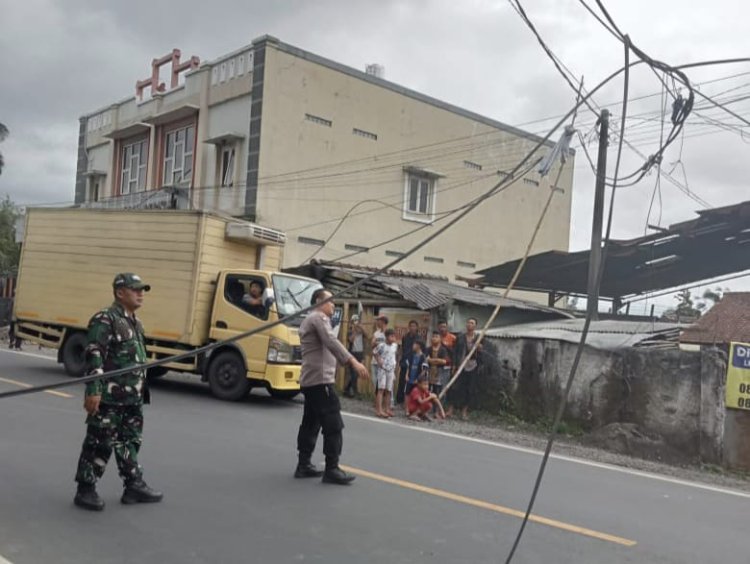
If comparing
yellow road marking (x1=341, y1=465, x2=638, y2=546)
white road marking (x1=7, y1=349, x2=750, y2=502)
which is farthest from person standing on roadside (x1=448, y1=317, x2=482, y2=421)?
yellow road marking (x1=341, y1=465, x2=638, y2=546)

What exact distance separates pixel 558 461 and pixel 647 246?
9.12 m

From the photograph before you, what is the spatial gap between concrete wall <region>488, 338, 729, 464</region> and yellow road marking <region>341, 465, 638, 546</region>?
5.10m

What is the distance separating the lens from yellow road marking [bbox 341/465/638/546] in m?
5.58

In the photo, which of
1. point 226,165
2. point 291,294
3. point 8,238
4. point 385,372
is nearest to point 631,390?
point 385,372

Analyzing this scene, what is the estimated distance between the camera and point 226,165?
22891mm

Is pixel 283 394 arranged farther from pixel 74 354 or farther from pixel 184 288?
pixel 74 354

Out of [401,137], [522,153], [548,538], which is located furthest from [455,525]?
[522,153]

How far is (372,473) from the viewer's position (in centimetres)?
721

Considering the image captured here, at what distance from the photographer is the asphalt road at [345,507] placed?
16.0 feet

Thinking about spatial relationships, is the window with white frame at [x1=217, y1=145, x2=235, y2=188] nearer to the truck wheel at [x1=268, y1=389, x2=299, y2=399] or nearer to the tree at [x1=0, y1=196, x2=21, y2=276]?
the truck wheel at [x1=268, y1=389, x2=299, y2=399]

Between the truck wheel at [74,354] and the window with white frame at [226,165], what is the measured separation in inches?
371

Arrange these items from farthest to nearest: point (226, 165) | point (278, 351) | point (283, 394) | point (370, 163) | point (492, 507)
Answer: point (370, 163) < point (226, 165) < point (283, 394) < point (278, 351) < point (492, 507)

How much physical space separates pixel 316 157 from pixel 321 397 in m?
16.6

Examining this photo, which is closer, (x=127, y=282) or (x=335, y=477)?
(x=127, y=282)
